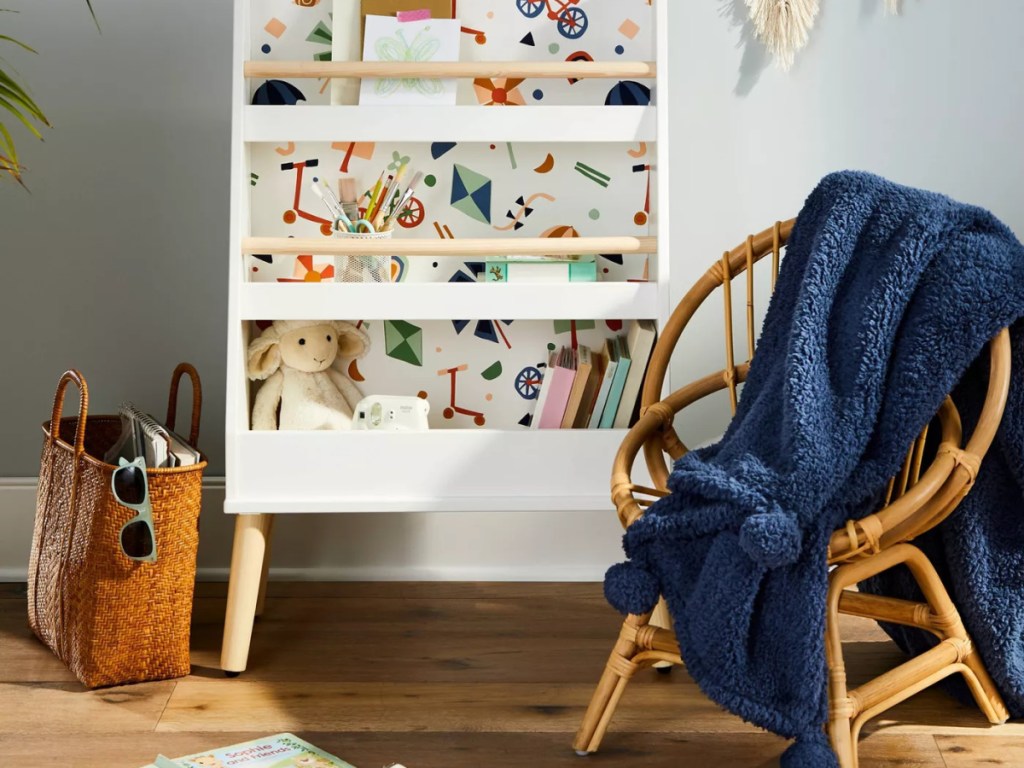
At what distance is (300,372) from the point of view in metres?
1.87

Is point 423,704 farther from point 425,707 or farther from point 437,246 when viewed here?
point 437,246

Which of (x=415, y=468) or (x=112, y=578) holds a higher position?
(x=415, y=468)

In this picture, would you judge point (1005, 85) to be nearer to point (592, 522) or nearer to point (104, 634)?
point (592, 522)

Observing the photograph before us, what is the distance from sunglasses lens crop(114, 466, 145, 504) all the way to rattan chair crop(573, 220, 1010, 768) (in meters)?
0.75

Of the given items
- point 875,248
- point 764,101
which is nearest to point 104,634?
point 875,248

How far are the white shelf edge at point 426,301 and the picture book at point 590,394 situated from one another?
11 cm

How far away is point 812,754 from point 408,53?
125 cm

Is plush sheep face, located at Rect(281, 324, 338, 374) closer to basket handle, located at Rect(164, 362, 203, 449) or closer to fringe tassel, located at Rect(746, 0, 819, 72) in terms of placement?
basket handle, located at Rect(164, 362, 203, 449)

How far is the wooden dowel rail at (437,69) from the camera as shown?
1737 millimetres

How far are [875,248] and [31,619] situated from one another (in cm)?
157

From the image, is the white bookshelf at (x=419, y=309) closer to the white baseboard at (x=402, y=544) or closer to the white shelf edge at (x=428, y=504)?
the white shelf edge at (x=428, y=504)

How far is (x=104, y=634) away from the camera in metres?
1.70

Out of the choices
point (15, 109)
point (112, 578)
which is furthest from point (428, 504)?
point (15, 109)

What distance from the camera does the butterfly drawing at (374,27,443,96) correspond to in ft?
5.87
